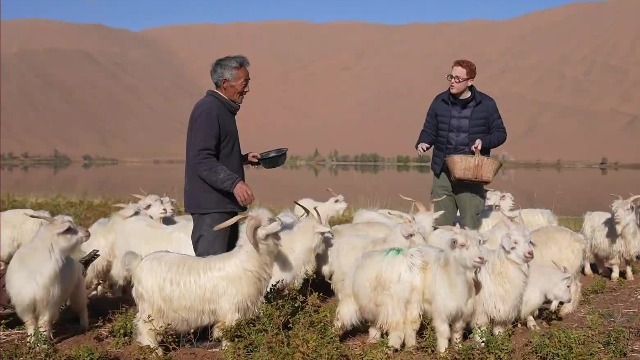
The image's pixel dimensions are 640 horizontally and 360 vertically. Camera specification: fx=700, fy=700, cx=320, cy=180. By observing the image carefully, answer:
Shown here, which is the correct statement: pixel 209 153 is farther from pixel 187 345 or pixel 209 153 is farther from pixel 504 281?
pixel 504 281

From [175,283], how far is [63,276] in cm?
127

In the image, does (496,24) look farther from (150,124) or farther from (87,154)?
(87,154)

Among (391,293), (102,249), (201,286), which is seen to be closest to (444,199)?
(391,293)

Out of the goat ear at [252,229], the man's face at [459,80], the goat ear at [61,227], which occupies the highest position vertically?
the man's face at [459,80]

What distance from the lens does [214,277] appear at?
5.64 meters

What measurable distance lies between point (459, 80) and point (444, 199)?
4.64 feet

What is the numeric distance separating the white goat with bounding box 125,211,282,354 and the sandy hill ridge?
1818 inches

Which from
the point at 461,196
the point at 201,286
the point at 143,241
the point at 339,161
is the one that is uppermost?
the point at 461,196

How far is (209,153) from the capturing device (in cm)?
570

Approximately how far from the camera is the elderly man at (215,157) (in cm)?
567

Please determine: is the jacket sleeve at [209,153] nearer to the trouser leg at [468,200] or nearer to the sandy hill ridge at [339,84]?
the trouser leg at [468,200]

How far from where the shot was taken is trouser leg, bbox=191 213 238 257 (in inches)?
233

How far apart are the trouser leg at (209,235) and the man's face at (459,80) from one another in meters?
2.69

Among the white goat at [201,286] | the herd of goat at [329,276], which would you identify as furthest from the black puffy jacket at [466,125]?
the white goat at [201,286]
